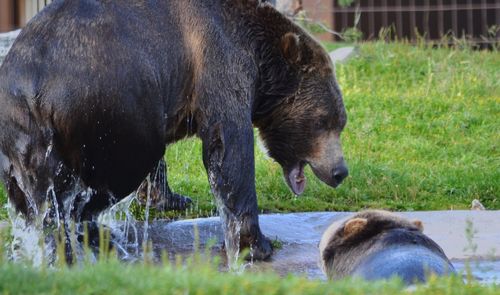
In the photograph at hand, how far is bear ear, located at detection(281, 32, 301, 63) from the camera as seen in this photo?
7.84 m

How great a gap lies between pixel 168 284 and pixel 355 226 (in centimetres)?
230

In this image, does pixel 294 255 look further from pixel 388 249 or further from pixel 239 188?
pixel 388 249

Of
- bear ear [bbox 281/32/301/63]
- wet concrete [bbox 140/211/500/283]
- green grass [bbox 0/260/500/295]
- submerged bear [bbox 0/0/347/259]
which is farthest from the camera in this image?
bear ear [bbox 281/32/301/63]

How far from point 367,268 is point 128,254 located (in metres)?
2.29

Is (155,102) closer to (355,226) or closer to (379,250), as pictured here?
(355,226)

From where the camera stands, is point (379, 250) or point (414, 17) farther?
point (414, 17)

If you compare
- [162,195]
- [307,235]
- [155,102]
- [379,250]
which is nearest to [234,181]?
[155,102]

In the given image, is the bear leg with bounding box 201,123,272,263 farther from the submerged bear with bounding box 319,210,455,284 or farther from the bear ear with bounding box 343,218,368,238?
the bear ear with bounding box 343,218,368,238

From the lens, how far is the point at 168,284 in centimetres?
442

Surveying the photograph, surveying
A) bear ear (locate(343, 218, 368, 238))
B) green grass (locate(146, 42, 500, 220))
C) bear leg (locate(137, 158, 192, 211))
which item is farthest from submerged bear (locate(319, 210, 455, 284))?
green grass (locate(146, 42, 500, 220))

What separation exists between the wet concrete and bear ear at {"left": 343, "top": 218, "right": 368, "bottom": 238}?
0.84m

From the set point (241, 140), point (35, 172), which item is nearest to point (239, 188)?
point (241, 140)

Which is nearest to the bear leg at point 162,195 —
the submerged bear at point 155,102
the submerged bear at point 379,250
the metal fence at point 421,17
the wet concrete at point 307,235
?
the wet concrete at point 307,235

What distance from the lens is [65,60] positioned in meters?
→ 6.91
